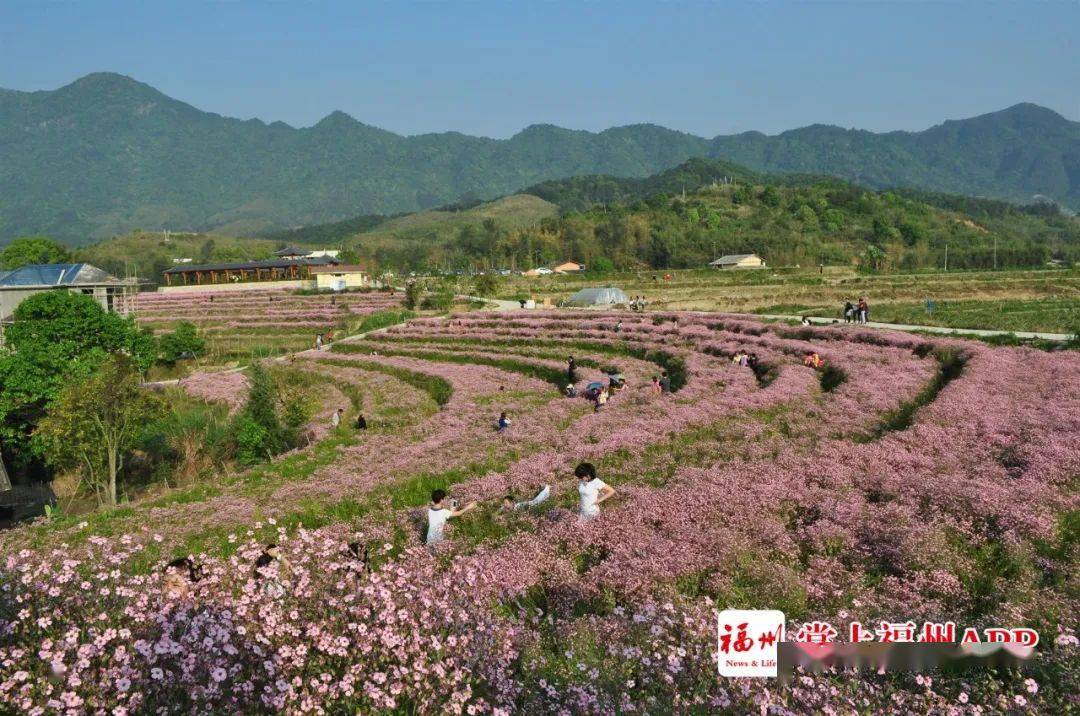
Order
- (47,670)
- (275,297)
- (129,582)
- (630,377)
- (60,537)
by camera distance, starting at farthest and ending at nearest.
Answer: (275,297), (630,377), (60,537), (129,582), (47,670)

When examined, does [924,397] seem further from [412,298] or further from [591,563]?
[412,298]

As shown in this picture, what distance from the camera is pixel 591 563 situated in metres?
12.5

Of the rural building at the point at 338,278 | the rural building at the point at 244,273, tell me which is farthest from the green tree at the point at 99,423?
the rural building at the point at 244,273

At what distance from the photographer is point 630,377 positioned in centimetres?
3731

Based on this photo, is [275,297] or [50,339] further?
[275,297]

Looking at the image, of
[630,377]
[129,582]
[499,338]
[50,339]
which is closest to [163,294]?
[50,339]

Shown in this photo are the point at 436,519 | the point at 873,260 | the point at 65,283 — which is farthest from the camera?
the point at 873,260

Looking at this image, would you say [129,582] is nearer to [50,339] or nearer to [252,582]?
[252,582]

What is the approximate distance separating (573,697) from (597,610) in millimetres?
3699

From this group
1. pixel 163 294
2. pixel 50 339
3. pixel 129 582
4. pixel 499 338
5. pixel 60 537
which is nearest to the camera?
pixel 129 582

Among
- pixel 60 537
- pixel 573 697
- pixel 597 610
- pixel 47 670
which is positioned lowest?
pixel 60 537

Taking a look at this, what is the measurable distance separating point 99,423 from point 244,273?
340 feet

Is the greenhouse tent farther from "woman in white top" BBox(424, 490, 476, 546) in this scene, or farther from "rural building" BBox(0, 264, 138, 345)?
"woman in white top" BBox(424, 490, 476, 546)

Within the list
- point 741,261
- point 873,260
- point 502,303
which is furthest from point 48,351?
point 873,260
